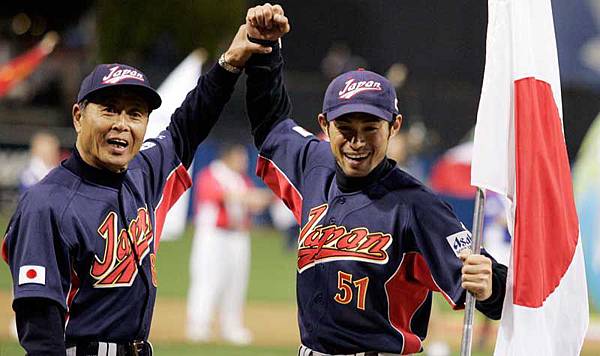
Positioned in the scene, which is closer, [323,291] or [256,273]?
[323,291]

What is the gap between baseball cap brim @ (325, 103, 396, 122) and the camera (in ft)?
14.4

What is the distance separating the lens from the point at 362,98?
445 centimetres

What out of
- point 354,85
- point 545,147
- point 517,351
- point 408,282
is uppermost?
point 354,85

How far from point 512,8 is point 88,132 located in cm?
179

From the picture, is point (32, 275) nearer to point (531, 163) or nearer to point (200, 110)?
point (200, 110)

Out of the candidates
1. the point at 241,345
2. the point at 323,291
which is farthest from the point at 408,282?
the point at 241,345

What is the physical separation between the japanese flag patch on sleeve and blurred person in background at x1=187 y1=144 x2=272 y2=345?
27.5ft

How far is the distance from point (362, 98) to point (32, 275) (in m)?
1.51

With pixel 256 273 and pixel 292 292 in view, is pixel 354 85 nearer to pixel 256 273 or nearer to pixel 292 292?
pixel 292 292

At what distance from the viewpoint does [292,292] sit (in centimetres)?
1747

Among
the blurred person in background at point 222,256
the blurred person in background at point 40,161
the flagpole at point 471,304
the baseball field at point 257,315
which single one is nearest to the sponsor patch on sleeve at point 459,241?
the flagpole at point 471,304

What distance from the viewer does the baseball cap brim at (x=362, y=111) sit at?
4.40 metres

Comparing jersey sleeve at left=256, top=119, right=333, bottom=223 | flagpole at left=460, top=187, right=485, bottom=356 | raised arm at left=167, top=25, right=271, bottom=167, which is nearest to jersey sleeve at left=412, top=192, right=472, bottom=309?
flagpole at left=460, top=187, right=485, bottom=356

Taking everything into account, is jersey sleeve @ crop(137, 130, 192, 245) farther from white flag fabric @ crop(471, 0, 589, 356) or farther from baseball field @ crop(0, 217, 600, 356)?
baseball field @ crop(0, 217, 600, 356)
